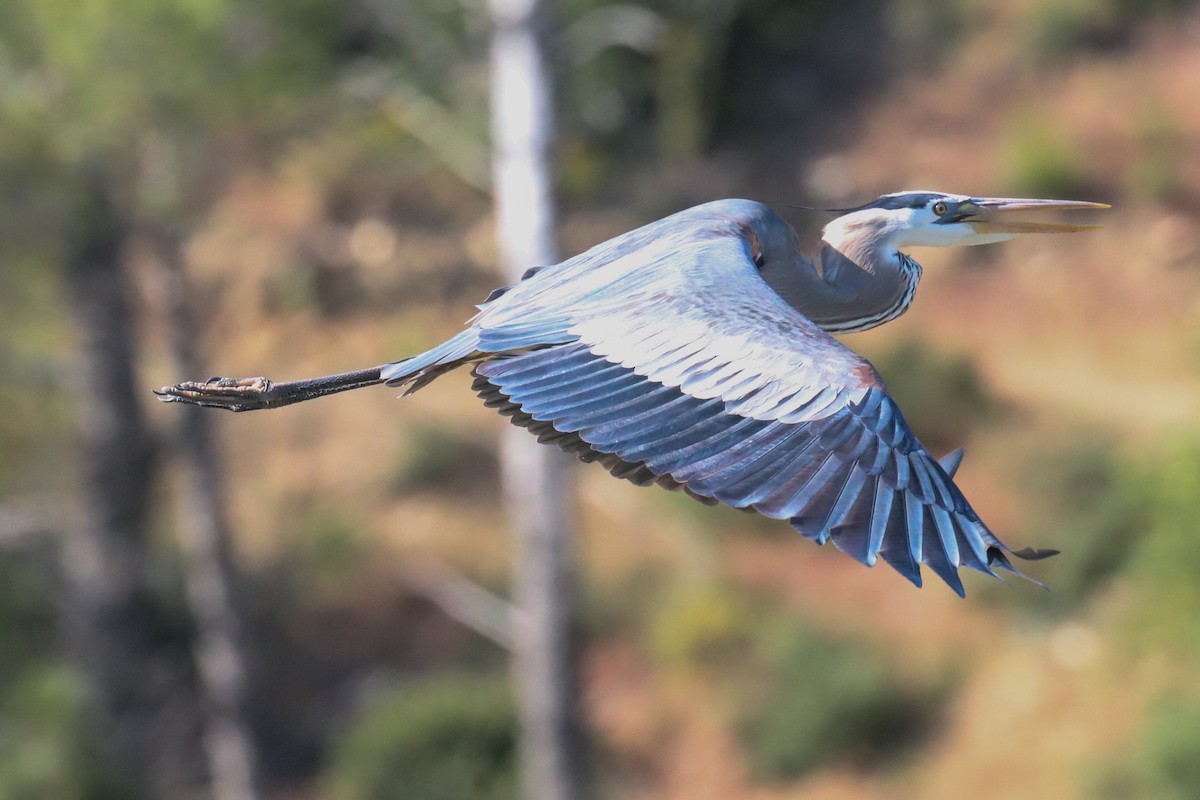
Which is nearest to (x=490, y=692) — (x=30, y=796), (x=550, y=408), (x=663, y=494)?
(x=663, y=494)

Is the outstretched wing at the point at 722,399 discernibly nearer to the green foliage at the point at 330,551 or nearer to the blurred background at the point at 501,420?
the blurred background at the point at 501,420

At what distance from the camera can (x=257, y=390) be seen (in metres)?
5.58

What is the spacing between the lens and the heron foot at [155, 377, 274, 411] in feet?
18.2

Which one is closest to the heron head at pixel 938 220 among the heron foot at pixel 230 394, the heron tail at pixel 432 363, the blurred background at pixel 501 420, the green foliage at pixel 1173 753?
the heron tail at pixel 432 363

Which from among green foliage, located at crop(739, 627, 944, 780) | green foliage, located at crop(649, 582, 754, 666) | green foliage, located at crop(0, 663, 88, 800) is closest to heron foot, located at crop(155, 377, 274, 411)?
green foliage, located at crop(0, 663, 88, 800)

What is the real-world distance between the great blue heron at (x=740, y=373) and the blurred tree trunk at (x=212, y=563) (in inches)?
285

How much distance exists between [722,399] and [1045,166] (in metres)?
16.8

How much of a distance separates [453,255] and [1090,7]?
8.47m

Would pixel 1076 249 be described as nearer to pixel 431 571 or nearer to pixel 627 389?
pixel 431 571

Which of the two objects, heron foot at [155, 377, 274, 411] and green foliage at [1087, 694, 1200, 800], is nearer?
heron foot at [155, 377, 274, 411]

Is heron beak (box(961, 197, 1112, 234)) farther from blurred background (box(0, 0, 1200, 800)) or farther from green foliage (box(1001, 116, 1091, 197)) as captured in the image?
green foliage (box(1001, 116, 1091, 197))

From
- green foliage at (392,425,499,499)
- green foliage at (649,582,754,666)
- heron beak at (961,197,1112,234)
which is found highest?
heron beak at (961,197,1112,234)

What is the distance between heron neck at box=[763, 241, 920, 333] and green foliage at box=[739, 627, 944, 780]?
9.79 m

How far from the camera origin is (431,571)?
1772 cm
